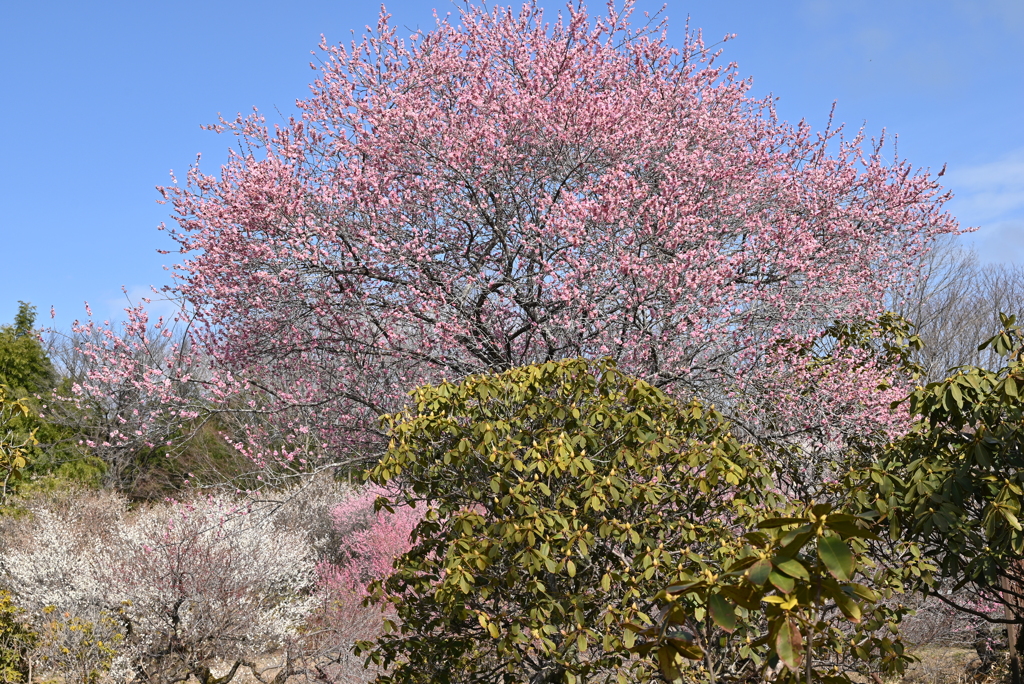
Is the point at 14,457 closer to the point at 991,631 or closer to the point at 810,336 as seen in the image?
the point at 810,336

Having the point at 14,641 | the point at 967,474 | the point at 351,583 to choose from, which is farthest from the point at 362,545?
the point at 967,474

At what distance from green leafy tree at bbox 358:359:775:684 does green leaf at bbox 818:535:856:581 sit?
8.12ft

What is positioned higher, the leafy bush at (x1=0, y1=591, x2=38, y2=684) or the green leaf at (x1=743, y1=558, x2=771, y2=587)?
the green leaf at (x1=743, y1=558, x2=771, y2=587)

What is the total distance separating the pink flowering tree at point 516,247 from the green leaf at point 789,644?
5.42 metres

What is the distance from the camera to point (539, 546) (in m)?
4.30

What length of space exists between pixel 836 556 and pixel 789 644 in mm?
207

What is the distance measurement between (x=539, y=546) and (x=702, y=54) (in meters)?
7.72

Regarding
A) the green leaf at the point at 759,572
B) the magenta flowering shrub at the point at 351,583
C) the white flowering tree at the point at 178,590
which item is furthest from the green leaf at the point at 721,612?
the white flowering tree at the point at 178,590

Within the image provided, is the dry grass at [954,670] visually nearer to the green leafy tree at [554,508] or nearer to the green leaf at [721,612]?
the green leafy tree at [554,508]

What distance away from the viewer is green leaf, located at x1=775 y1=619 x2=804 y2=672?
154 centimetres

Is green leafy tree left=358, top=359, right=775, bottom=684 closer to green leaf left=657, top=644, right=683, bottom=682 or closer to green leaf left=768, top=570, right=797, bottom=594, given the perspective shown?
green leaf left=657, top=644, right=683, bottom=682

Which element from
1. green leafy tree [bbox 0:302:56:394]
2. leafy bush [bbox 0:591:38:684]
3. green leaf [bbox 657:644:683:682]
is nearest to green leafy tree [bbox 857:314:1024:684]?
green leaf [bbox 657:644:683:682]

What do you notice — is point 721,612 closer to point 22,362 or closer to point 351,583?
point 351,583

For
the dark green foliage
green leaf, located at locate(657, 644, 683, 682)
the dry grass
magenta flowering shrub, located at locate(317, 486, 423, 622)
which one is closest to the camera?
green leaf, located at locate(657, 644, 683, 682)
